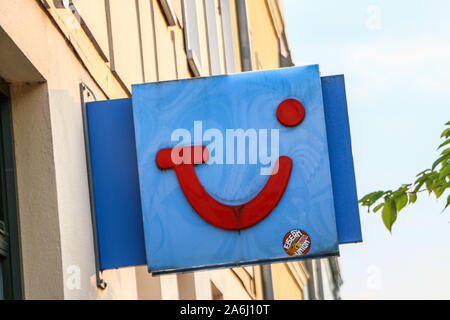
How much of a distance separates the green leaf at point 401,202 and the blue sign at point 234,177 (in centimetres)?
20

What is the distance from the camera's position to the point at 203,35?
37.9ft

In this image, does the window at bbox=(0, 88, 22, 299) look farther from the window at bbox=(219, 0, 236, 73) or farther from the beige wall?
the window at bbox=(219, 0, 236, 73)

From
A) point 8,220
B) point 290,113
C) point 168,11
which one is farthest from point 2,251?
point 168,11

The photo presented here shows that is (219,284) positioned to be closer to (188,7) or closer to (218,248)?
(188,7)

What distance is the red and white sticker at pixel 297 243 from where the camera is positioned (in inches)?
179

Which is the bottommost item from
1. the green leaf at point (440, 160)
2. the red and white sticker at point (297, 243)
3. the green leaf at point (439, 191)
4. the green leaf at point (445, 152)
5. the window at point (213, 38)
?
the red and white sticker at point (297, 243)

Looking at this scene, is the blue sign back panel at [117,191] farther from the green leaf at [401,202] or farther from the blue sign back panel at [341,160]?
the green leaf at [401,202]

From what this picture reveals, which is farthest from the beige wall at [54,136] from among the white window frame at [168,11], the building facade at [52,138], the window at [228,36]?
the window at [228,36]

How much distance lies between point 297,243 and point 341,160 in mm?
495

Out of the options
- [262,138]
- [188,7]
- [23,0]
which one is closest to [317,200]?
[262,138]

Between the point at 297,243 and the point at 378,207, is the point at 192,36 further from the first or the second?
the point at 297,243
